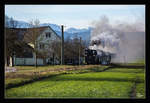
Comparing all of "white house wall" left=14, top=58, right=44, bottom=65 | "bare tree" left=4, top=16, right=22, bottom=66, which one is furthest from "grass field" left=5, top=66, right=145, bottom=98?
"bare tree" left=4, top=16, right=22, bottom=66

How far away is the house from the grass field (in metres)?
0.67

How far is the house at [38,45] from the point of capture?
674cm

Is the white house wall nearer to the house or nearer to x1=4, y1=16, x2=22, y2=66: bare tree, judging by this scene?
the house

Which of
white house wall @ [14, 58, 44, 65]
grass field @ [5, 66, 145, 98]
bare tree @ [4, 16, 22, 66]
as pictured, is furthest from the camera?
white house wall @ [14, 58, 44, 65]

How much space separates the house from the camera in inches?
265

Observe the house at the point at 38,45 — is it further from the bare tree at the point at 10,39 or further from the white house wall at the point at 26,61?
the bare tree at the point at 10,39

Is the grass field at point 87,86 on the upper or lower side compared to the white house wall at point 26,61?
lower

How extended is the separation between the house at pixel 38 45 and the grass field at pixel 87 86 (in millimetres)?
671

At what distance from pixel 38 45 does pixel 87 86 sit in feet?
6.58

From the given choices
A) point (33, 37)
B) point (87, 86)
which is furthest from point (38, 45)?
point (87, 86)

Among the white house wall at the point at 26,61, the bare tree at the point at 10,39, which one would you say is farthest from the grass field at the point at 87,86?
the bare tree at the point at 10,39

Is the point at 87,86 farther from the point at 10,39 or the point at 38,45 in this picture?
the point at 10,39
